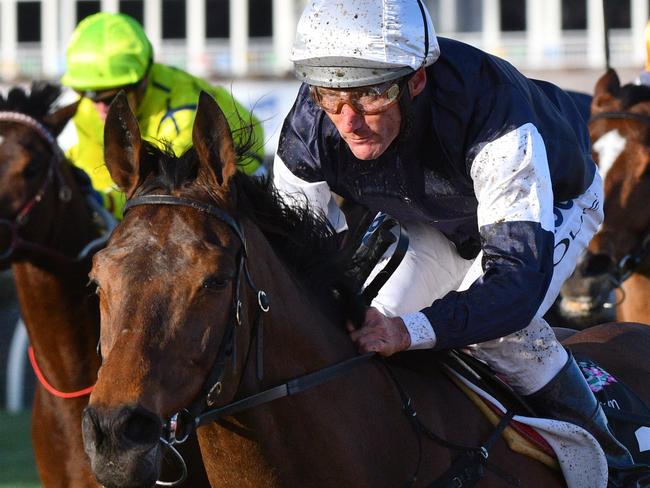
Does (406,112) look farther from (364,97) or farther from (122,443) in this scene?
(122,443)

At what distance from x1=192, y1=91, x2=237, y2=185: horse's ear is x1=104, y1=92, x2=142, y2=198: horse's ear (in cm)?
14

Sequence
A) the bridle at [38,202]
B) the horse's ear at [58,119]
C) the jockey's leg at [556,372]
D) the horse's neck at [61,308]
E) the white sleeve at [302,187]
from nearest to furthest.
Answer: the jockey's leg at [556,372], the white sleeve at [302,187], the horse's neck at [61,308], the bridle at [38,202], the horse's ear at [58,119]

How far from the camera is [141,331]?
94.0 inches

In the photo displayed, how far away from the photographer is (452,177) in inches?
127

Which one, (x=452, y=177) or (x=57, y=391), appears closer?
(x=452, y=177)

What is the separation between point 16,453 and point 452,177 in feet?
15.8

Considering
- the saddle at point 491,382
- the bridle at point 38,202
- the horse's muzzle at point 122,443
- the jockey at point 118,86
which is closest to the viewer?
the horse's muzzle at point 122,443

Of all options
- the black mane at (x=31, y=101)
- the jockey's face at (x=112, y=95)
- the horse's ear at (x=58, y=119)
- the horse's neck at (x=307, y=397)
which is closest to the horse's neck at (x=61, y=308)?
the horse's ear at (x=58, y=119)

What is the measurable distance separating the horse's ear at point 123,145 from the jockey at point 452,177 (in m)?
0.49

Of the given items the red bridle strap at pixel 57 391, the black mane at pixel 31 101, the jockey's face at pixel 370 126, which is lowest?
the red bridle strap at pixel 57 391

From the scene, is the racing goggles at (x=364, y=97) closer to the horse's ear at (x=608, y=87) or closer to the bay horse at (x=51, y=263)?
the bay horse at (x=51, y=263)

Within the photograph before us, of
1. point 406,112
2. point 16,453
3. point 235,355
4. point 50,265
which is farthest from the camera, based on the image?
point 16,453

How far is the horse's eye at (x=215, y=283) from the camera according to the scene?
8.10 ft

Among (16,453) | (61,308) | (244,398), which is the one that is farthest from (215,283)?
(16,453)
